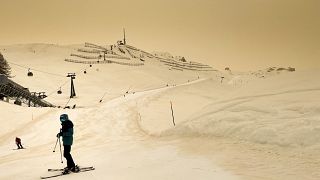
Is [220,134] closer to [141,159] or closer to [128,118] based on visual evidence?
[141,159]

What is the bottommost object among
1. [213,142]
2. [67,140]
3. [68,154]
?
[213,142]

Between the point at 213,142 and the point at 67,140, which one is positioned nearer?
the point at 67,140

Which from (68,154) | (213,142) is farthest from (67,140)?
(213,142)

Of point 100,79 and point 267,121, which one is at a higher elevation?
point 100,79

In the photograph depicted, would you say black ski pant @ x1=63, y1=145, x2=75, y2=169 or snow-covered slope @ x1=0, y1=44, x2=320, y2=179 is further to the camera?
black ski pant @ x1=63, y1=145, x2=75, y2=169

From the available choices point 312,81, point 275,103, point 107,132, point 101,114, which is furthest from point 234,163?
point 101,114

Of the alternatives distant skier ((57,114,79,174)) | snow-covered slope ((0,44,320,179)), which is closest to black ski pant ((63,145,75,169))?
distant skier ((57,114,79,174))

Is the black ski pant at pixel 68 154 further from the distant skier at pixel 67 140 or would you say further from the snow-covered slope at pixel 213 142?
the snow-covered slope at pixel 213 142

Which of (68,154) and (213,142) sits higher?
(68,154)

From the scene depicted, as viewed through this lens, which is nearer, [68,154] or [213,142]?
[68,154]

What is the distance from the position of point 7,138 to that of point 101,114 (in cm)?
1040

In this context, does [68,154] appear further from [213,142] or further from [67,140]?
[213,142]

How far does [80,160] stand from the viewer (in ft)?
47.5

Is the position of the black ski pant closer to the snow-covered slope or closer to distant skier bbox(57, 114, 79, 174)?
distant skier bbox(57, 114, 79, 174)
